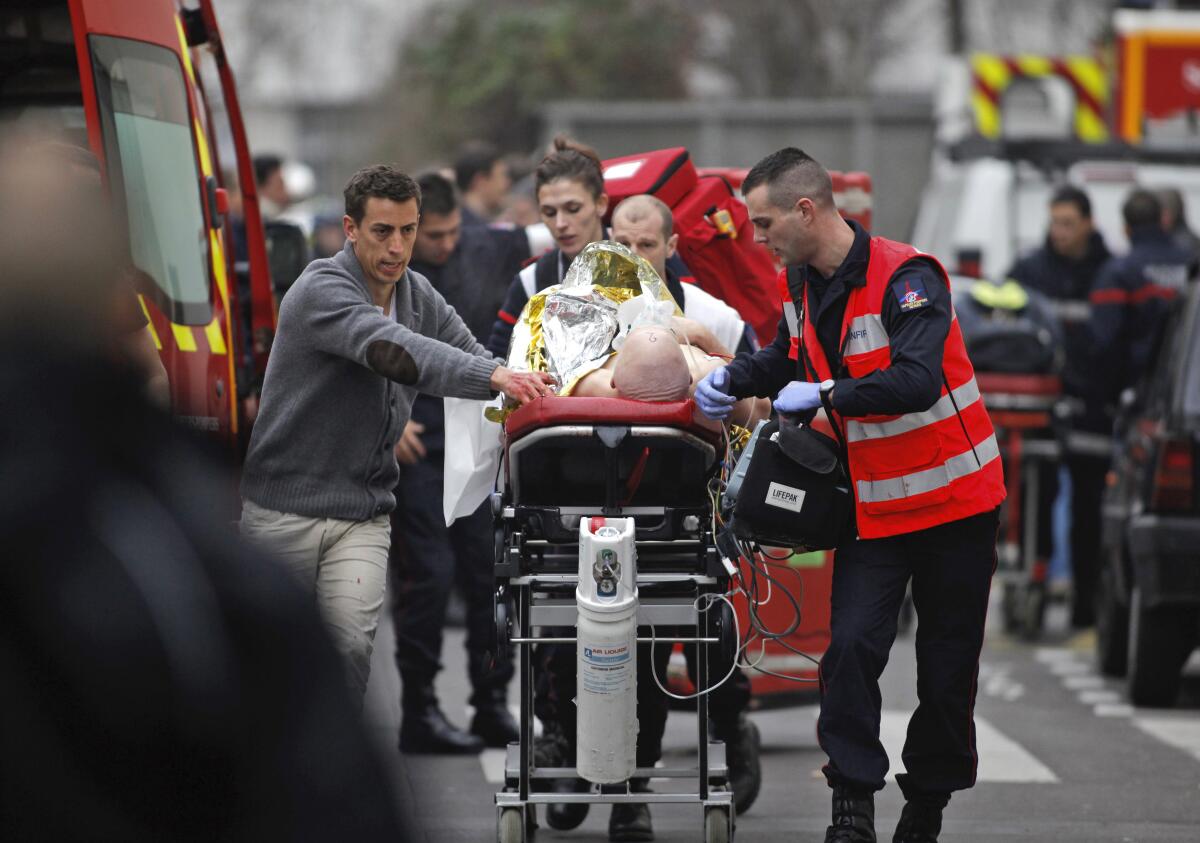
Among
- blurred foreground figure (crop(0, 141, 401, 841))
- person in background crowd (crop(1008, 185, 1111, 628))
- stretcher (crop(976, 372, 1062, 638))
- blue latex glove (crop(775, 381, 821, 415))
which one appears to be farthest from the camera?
person in background crowd (crop(1008, 185, 1111, 628))

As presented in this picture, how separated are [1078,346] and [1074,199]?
838 millimetres

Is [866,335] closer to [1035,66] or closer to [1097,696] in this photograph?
[1097,696]

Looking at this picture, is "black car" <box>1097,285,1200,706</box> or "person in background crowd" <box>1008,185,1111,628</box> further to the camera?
"person in background crowd" <box>1008,185,1111,628</box>

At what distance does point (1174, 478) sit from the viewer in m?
9.09

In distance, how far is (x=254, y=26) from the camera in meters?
67.7

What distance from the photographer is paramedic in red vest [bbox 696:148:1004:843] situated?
5473 mm

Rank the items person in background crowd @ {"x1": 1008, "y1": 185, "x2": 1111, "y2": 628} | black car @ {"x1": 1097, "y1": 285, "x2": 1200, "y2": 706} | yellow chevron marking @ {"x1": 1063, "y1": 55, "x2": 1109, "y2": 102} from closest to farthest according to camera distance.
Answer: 1. black car @ {"x1": 1097, "y1": 285, "x2": 1200, "y2": 706}
2. person in background crowd @ {"x1": 1008, "y1": 185, "x2": 1111, "y2": 628}
3. yellow chevron marking @ {"x1": 1063, "y1": 55, "x2": 1109, "y2": 102}

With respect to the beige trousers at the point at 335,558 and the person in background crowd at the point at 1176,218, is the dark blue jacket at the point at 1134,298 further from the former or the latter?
the beige trousers at the point at 335,558

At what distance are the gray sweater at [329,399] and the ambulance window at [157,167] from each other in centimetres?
114

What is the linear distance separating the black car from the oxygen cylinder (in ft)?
13.9

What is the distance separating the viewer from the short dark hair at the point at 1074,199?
12211 millimetres

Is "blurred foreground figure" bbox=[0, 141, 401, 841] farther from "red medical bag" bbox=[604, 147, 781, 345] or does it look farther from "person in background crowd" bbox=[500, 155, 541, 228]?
"person in background crowd" bbox=[500, 155, 541, 228]

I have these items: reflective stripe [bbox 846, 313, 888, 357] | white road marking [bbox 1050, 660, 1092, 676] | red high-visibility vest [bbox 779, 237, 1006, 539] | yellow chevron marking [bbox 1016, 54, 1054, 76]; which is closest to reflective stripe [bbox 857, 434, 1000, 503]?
red high-visibility vest [bbox 779, 237, 1006, 539]

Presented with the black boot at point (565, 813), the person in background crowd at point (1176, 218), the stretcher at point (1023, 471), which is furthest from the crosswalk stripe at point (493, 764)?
the person in background crowd at point (1176, 218)
